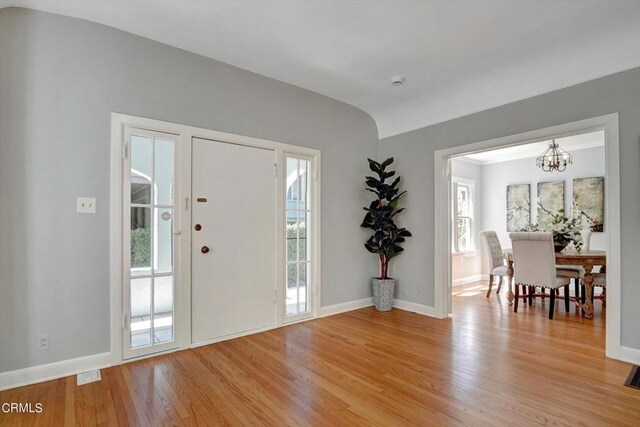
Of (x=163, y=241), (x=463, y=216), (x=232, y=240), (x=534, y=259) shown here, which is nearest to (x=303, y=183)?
(x=232, y=240)

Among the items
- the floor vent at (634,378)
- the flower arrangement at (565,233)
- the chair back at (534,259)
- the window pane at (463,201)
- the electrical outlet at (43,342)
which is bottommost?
the floor vent at (634,378)

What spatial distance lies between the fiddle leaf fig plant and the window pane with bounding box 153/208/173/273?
96.7 inches

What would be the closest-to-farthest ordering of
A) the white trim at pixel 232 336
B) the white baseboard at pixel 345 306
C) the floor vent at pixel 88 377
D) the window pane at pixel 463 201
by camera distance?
the floor vent at pixel 88 377 < the white trim at pixel 232 336 < the white baseboard at pixel 345 306 < the window pane at pixel 463 201

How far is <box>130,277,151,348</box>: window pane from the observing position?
9.19ft

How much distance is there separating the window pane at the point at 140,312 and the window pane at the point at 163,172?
72 cm

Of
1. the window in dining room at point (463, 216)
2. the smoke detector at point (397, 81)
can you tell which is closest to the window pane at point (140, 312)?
the smoke detector at point (397, 81)

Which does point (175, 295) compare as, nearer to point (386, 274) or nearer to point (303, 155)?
point (303, 155)

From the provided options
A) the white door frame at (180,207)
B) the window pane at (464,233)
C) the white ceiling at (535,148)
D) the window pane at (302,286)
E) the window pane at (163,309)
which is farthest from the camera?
the window pane at (464,233)

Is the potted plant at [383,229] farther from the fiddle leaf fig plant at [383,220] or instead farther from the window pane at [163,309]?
the window pane at [163,309]

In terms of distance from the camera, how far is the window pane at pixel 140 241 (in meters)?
2.80

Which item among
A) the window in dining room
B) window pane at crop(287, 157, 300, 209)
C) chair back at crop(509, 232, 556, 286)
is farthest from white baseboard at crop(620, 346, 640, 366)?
the window in dining room

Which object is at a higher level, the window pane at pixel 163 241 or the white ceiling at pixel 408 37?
the white ceiling at pixel 408 37

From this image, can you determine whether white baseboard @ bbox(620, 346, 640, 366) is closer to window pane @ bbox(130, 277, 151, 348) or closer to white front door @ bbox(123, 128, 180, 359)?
white front door @ bbox(123, 128, 180, 359)

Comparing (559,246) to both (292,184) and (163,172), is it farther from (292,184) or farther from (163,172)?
(163,172)
